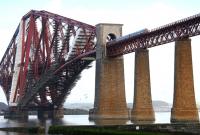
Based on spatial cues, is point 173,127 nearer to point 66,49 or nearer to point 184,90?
point 184,90

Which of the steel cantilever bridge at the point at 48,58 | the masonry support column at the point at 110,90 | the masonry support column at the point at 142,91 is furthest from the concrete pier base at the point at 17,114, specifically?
the masonry support column at the point at 142,91

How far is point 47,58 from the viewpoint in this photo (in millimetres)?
152500

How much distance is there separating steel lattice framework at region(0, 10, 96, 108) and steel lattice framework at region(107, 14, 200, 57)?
49.0 feet

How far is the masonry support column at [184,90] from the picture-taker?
90.8 meters

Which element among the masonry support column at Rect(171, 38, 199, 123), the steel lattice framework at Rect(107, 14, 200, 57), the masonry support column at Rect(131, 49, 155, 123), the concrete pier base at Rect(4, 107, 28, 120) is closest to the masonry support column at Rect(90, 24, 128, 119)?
the steel lattice framework at Rect(107, 14, 200, 57)

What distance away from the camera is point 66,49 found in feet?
487

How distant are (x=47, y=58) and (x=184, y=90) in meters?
67.2

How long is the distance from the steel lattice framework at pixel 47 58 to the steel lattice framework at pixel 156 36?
1492cm

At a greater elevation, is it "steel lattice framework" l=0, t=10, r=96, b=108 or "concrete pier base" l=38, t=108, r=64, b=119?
"steel lattice framework" l=0, t=10, r=96, b=108

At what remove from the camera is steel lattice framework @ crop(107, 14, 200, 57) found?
93812 mm

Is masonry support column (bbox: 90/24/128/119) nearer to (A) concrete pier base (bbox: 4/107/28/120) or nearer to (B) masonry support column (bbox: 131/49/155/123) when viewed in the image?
(B) masonry support column (bbox: 131/49/155/123)

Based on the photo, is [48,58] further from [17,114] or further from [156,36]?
[156,36]

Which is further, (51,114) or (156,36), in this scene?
(51,114)

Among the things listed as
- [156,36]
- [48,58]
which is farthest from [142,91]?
[48,58]
